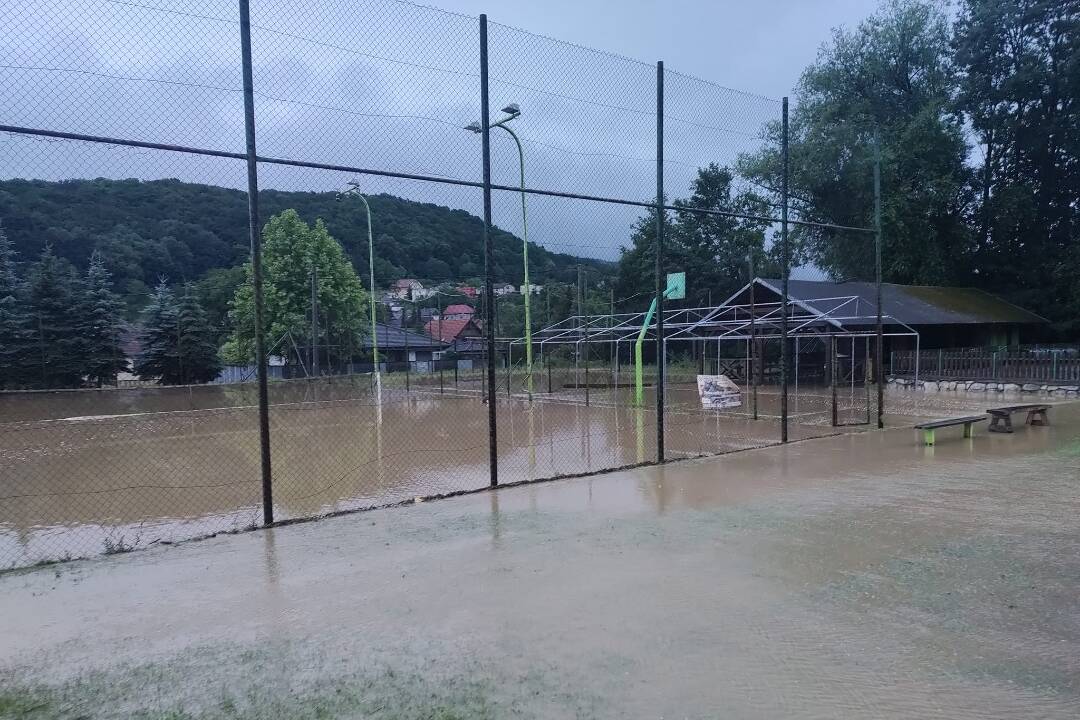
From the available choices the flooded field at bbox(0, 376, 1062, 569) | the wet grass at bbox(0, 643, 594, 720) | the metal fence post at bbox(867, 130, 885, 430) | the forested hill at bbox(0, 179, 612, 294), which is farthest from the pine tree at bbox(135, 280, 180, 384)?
the wet grass at bbox(0, 643, 594, 720)

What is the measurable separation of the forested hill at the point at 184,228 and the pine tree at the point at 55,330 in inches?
50.3

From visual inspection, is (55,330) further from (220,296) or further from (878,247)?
(878,247)

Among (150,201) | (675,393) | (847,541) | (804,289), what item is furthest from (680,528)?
(804,289)

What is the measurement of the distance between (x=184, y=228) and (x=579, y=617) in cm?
1230

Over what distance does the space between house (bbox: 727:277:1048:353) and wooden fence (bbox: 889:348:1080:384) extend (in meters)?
1.33

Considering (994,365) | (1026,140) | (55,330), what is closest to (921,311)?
(994,365)

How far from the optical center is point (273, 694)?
2.96 meters

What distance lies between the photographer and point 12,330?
54.7 feet

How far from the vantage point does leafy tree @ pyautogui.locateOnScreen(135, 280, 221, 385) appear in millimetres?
19422

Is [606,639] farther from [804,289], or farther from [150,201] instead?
[804,289]

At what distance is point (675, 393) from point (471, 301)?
14.8 metres

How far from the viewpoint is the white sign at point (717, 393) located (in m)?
15.7

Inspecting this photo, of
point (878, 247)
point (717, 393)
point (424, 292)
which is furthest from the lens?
point (424, 292)

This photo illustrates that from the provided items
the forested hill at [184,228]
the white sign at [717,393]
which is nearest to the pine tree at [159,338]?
the forested hill at [184,228]
